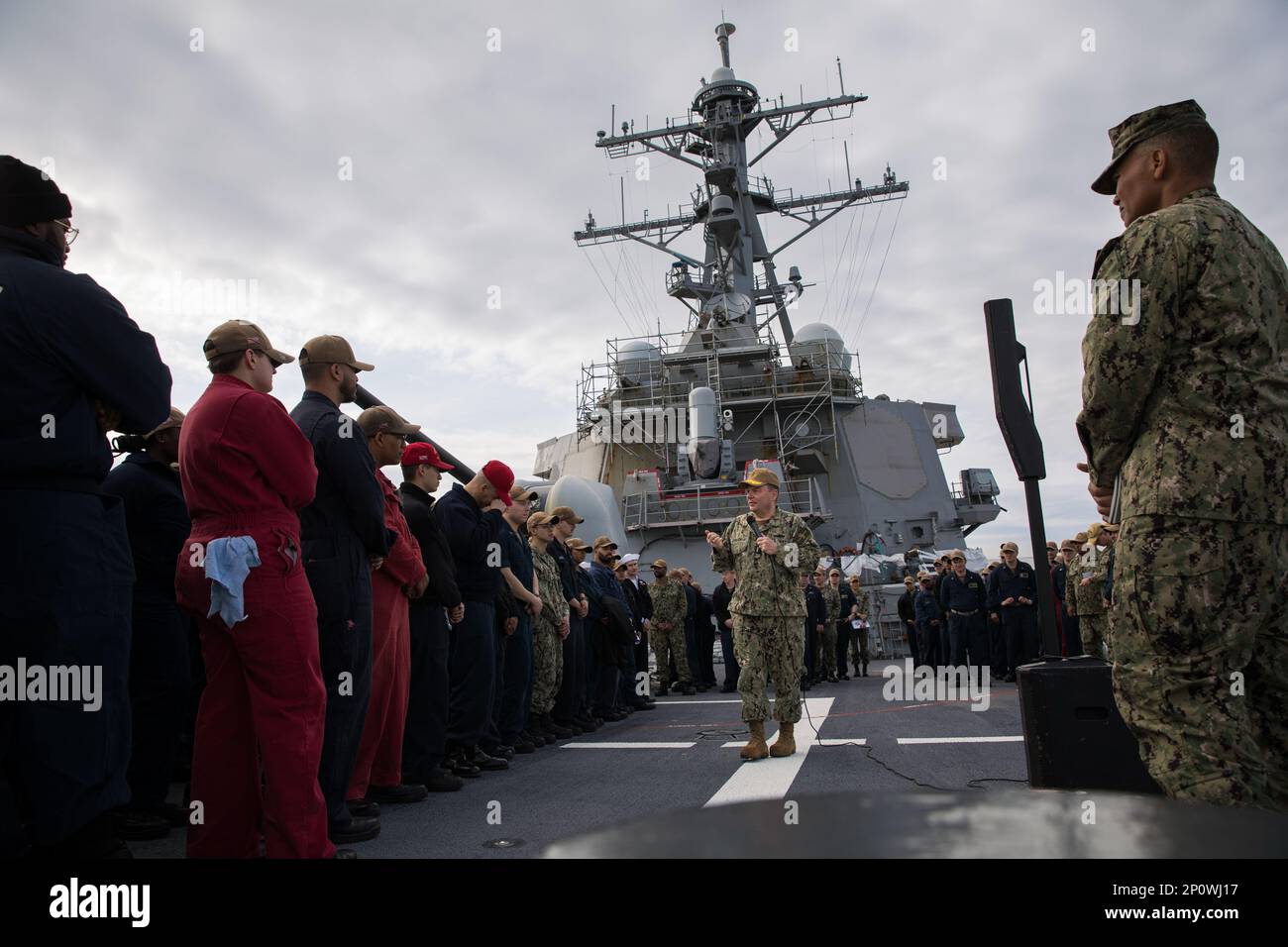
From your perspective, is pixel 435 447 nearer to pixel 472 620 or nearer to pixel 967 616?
pixel 472 620

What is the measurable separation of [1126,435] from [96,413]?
2.61 metres

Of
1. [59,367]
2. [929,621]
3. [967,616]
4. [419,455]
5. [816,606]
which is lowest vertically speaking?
[929,621]

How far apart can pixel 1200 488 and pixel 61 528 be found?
8.71 ft

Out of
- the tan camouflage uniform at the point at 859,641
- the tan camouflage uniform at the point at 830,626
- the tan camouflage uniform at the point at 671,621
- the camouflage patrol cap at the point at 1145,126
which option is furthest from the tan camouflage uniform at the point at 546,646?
the tan camouflage uniform at the point at 859,641

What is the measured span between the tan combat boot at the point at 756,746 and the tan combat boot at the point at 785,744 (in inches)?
2.1

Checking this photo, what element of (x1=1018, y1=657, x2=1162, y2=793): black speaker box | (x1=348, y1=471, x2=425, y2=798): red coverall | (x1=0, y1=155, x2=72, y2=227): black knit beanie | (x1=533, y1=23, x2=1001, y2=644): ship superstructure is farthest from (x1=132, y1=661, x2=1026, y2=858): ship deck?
(x1=533, y1=23, x2=1001, y2=644): ship superstructure

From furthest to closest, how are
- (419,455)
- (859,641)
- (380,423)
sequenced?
1. (859,641)
2. (419,455)
3. (380,423)

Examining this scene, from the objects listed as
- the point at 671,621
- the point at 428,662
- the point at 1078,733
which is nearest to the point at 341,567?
the point at 428,662

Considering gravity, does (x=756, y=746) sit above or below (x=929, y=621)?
below

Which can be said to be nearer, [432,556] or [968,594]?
[432,556]

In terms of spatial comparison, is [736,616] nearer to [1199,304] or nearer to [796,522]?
[796,522]

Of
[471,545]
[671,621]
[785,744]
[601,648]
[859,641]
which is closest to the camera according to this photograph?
[471,545]

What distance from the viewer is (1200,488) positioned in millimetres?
1867

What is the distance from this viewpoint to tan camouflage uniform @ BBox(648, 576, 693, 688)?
38.9 ft
